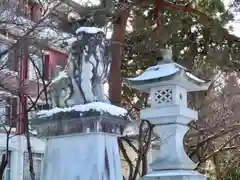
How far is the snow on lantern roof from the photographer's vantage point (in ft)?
20.0

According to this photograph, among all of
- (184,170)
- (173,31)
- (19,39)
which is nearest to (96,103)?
(184,170)

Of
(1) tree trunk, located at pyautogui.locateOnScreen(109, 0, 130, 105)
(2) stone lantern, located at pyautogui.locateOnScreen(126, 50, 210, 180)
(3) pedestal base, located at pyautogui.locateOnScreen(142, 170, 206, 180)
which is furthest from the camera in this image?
(1) tree trunk, located at pyautogui.locateOnScreen(109, 0, 130, 105)

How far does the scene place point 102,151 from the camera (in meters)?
3.61

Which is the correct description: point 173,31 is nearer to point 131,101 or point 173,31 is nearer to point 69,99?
point 131,101

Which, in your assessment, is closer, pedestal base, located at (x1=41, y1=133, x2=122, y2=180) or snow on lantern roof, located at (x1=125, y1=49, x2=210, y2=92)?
pedestal base, located at (x1=41, y1=133, x2=122, y2=180)

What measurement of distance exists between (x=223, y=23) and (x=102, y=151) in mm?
6679

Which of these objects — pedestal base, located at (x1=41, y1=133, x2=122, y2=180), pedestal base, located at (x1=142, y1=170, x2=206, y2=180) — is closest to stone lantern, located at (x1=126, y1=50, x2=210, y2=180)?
pedestal base, located at (x1=142, y1=170, x2=206, y2=180)

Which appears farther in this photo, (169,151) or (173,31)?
(173,31)

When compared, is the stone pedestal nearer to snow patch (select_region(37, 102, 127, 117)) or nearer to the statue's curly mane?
snow patch (select_region(37, 102, 127, 117))

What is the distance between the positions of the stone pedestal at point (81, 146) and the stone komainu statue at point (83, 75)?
0.23 m

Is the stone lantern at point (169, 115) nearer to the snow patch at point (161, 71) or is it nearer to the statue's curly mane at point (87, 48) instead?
the snow patch at point (161, 71)

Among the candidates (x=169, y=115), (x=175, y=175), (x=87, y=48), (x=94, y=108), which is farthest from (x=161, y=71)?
(x=94, y=108)

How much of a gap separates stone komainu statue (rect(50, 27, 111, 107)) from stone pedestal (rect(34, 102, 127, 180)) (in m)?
0.23

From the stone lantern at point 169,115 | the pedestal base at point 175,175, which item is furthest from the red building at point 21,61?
the pedestal base at point 175,175
